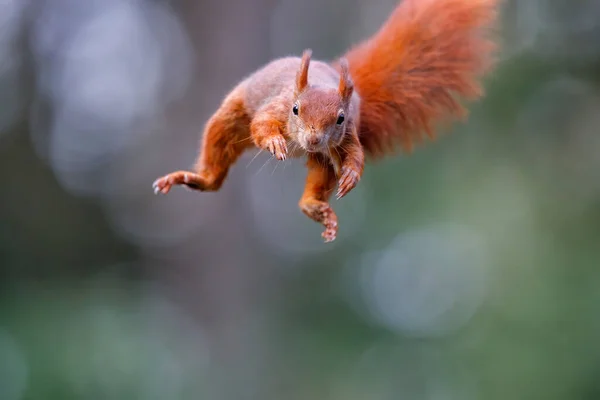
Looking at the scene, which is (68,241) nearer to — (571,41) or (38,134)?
(38,134)

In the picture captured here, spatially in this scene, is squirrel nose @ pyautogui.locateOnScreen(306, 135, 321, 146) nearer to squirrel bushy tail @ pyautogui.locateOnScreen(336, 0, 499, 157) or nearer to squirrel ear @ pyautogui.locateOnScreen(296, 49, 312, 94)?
squirrel ear @ pyautogui.locateOnScreen(296, 49, 312, 94)

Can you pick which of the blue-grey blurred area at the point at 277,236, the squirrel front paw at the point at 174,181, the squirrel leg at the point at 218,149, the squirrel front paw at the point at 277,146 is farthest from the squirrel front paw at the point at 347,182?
the blue-grey blurred area at the point at 277,236

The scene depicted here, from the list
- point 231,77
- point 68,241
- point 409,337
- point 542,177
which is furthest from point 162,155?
point 542,177

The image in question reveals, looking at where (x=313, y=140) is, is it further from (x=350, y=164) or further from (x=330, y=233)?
(x=330, y=233)

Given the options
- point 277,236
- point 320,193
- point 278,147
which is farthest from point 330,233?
point 277,236

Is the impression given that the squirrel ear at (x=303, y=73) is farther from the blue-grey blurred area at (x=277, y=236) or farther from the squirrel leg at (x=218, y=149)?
the blue-grey blurred area at (x=277, y=236)

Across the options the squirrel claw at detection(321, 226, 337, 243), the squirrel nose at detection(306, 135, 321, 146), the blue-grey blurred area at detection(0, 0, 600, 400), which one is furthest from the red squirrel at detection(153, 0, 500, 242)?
the blue-grey blurred area at detection(0, 0, 600, 400)

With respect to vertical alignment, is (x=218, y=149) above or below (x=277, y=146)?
above
